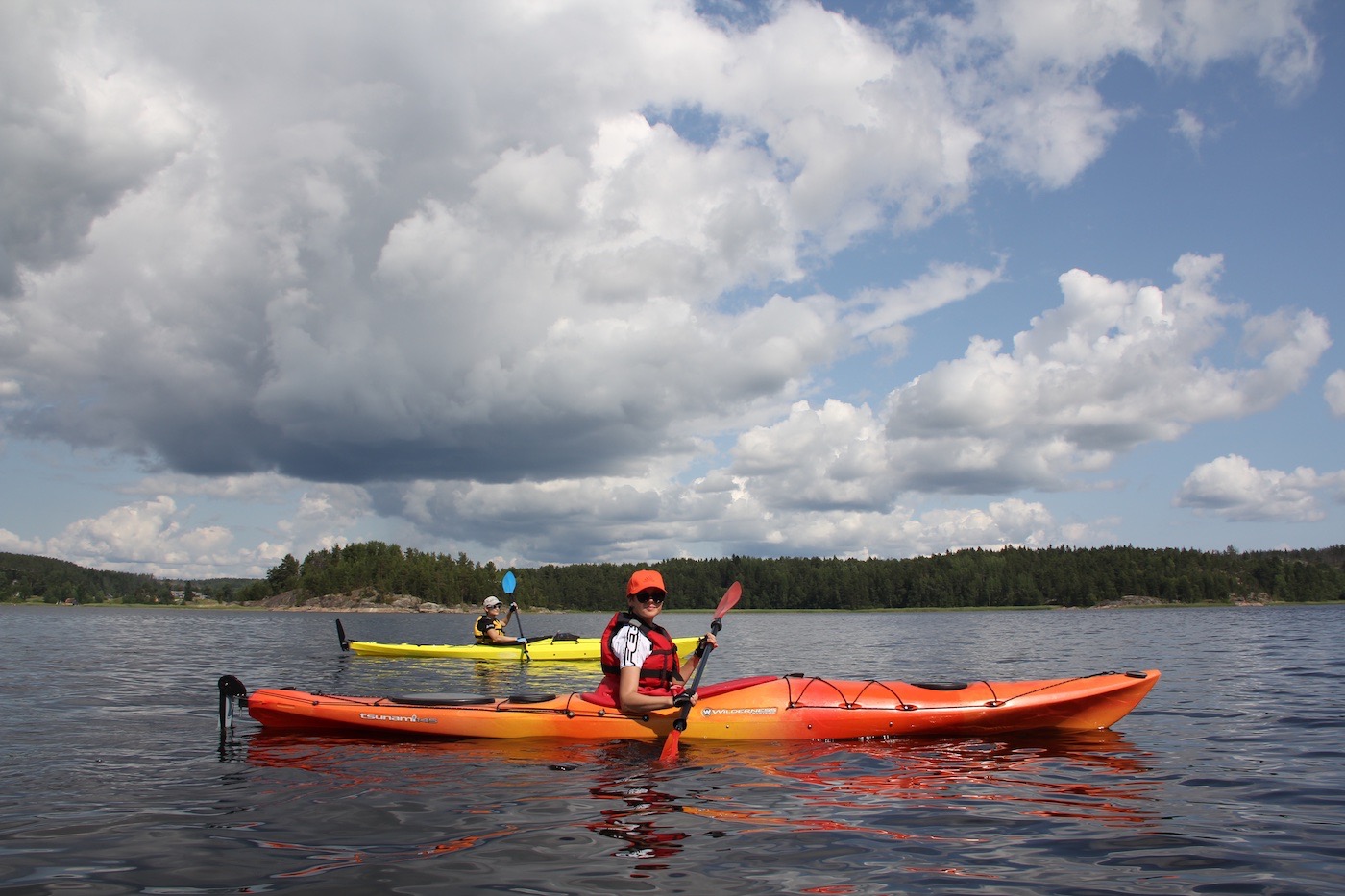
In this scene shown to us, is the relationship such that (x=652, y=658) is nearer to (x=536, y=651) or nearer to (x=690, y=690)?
(x=690, y=690)

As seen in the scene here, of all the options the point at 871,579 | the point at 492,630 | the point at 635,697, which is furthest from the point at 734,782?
the point at 871,579

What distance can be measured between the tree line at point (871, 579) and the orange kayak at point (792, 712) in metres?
132

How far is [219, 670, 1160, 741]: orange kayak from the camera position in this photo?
1008cm

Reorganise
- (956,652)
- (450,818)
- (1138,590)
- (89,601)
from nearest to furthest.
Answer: (450,818)
(956,652)
(1138,590)
(89,601)

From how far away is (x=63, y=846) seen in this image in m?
5.92

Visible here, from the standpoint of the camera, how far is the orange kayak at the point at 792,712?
1008 cm

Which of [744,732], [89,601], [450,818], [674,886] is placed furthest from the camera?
[89,601]

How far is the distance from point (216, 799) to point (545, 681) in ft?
37.7

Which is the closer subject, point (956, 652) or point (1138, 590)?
point (956, 652)

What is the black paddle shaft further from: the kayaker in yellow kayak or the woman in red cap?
the kayaker in yellow kayak

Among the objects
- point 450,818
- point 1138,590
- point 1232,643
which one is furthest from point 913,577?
point 450,818

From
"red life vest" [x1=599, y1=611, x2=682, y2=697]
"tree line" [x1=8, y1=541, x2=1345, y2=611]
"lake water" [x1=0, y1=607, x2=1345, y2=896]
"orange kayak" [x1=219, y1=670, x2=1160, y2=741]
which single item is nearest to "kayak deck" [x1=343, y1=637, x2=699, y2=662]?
"lake water" [x1=0, y1=607, x2=1345, y2=896]

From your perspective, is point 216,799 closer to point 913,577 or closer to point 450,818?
point 450,818

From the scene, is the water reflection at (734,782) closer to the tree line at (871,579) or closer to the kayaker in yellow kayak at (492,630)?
the kayaker in yellow kayak at (492,630)
